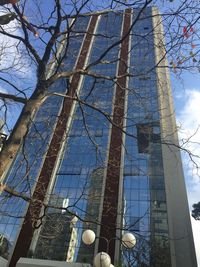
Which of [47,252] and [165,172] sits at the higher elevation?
[165,172]

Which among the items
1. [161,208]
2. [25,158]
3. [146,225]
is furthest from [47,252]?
[25,158]

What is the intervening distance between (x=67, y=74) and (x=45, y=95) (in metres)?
0.84

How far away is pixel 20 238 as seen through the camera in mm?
23719

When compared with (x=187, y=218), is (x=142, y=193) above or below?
above

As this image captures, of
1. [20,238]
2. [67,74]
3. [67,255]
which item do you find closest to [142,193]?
[67,255]

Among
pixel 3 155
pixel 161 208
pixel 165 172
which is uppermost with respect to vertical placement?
pixel 165 172

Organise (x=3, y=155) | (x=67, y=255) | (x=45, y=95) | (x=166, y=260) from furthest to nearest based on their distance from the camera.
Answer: (x=67, y=255) < (x=166, y=260) < (x=45, y=95) < (x=3, y=155)

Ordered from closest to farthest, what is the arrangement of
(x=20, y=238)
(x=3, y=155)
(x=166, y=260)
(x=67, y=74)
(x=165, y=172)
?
1. (x=3, y=155)
2. (x=67, y=74)
3. (x=166, y=260)
4. (x=20, y=238)
5. (x=165, y=172)

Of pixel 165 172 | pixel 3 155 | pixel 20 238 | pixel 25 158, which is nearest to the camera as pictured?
pixel 3 155

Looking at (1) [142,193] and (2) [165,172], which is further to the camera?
(2) [165,172]

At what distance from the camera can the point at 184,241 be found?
21969mm

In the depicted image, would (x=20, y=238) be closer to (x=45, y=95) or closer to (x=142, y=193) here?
(x=142, y=193)

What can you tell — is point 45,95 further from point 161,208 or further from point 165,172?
point 165,172

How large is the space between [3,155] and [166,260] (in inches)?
805
